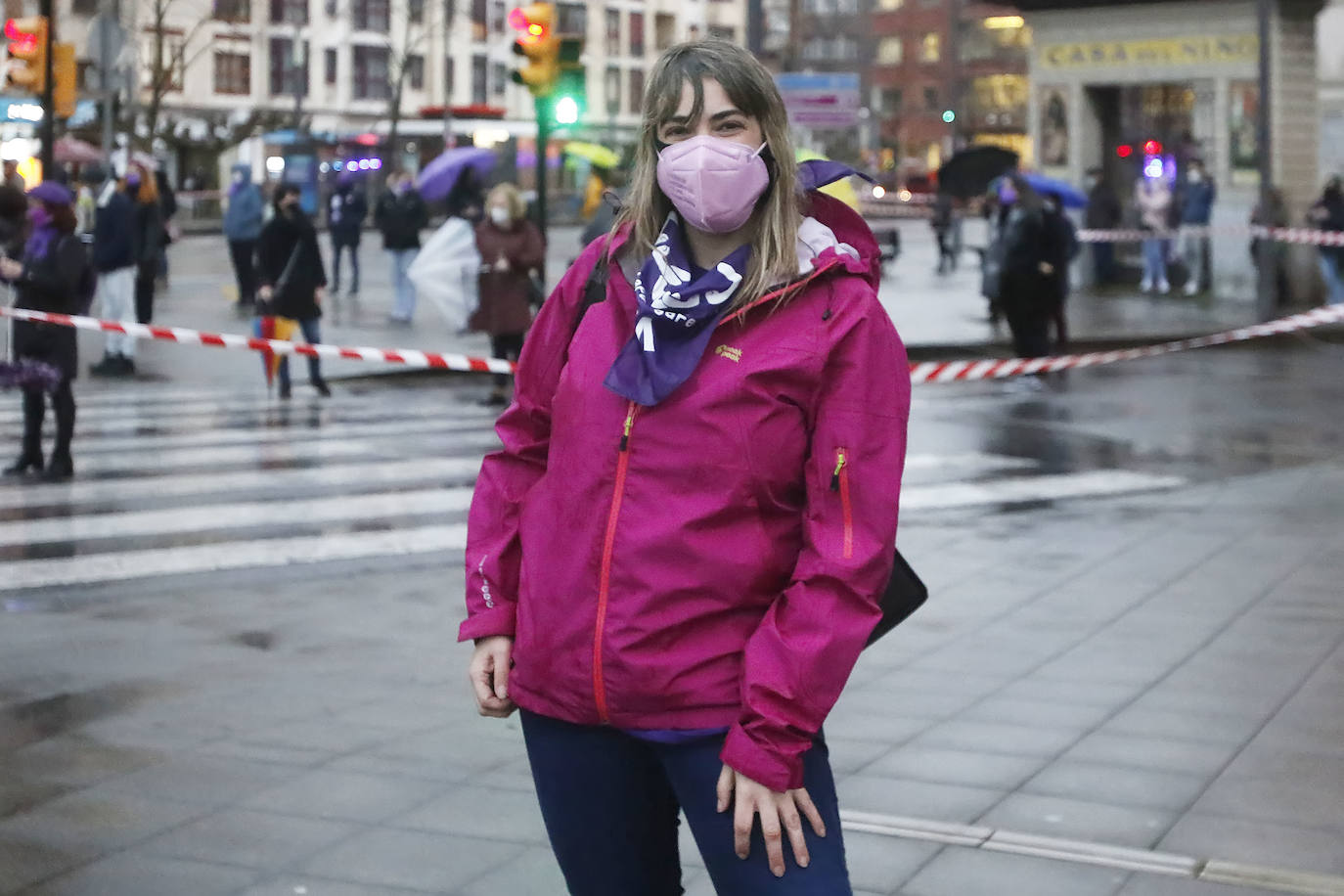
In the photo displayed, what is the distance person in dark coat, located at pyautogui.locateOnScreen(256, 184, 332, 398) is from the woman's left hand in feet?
47.3

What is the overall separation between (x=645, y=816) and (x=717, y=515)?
1.65 feet

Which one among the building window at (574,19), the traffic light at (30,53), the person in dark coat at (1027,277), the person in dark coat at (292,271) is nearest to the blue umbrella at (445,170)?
the traffic light at (30,53)

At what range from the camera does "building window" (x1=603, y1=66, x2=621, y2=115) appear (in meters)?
103

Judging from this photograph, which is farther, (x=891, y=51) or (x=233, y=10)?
(x=891, y=51)

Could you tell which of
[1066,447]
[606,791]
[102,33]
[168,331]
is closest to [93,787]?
[606,791]

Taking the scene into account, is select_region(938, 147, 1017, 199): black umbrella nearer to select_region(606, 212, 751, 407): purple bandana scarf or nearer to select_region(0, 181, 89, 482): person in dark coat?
select_region(0, 181, 89, 482): person in dark coat

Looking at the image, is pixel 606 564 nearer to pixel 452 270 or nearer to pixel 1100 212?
pixel 452 270

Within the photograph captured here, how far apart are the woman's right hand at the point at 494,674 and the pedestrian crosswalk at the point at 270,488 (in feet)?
20.8

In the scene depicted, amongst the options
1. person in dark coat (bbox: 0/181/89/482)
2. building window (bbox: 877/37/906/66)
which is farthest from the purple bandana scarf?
building window (bbox: 877/37/906/66)

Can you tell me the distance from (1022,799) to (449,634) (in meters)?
3.02

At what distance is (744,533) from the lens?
2900 mm

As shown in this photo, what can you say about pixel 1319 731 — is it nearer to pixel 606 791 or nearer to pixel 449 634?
pixel 449 634

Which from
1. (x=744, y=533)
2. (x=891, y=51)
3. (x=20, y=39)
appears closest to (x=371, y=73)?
(x=891, y=51)

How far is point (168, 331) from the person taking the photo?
1342 centimetres
